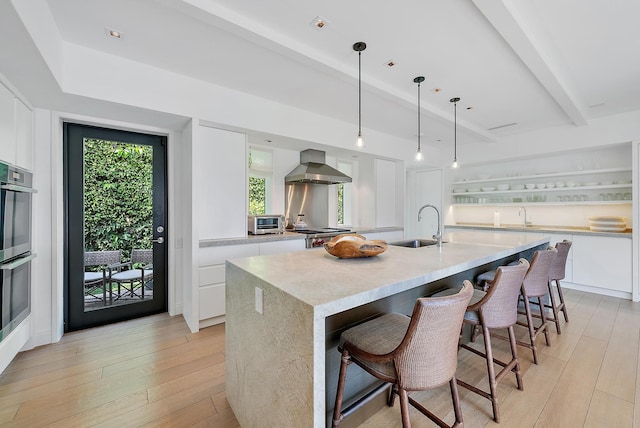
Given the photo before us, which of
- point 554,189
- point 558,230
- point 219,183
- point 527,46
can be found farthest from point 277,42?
point 554,189

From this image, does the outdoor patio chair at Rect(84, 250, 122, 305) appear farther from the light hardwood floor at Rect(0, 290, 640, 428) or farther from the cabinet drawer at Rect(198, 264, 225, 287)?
the cabinet drawer at Rect(198, 264, 225, 287)

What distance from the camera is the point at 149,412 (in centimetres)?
179

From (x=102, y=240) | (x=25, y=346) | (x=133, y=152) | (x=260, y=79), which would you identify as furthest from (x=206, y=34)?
(x=25, y=346)

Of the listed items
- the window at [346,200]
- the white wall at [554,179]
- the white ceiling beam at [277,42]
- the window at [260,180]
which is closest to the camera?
the white ceiling beam at [277,42]

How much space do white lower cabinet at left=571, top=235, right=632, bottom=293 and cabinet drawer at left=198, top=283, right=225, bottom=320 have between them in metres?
5.12

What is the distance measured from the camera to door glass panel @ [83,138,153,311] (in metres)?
3.04

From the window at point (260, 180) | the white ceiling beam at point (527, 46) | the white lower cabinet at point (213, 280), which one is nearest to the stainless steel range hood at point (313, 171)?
the window at point (260, 180)

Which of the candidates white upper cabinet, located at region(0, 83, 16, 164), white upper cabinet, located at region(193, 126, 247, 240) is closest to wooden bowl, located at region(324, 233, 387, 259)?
white upper cabinet, located at region(193, 126, 247, 240)

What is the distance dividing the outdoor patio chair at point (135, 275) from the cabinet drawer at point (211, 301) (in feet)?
2.69

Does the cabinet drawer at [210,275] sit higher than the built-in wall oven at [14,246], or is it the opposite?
the built-in wall oven at [14,246]

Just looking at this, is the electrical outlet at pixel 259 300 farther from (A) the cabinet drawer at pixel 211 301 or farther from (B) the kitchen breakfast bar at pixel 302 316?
(A) the cabinet drawer at pixel 211 301

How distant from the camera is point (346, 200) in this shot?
18.5 ft

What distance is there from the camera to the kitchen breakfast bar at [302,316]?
43.4 inches

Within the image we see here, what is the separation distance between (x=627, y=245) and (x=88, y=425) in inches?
240
